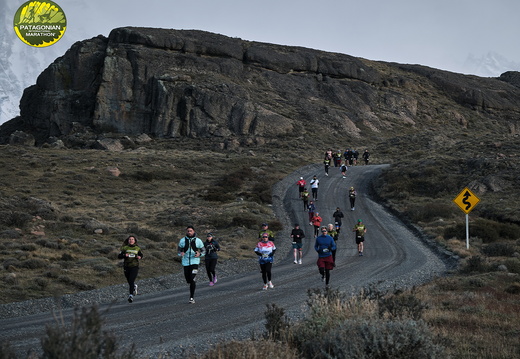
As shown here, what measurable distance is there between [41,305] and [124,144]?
57.8m

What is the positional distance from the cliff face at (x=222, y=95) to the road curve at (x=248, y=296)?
45.3m

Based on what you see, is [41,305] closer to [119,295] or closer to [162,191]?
[119,295]

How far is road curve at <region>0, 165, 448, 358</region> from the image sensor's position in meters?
9.73

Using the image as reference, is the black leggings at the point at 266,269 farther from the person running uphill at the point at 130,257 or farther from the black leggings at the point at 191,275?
the person running uphill at the point at 130,257

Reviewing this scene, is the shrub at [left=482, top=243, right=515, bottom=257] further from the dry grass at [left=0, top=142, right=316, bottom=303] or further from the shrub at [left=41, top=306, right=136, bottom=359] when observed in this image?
the shrub at [left=41, top=306, right=136, bottom=359]

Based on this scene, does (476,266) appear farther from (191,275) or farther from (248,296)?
(191,275)

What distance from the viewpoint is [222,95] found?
A: 7831 centimetres

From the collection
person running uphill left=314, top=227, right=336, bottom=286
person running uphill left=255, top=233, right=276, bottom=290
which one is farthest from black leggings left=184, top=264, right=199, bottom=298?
person running uphill left=314, top=227, right=336, bottom=286

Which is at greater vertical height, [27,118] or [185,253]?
[27,118]

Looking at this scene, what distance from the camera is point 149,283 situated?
17859mm

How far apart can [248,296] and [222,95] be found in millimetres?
65706

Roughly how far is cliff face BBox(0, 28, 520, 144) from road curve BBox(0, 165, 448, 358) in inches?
1782

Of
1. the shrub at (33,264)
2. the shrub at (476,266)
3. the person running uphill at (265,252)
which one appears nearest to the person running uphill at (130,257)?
the person running uphill at (265,252)

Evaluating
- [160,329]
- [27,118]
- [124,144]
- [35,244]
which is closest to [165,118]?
[124,144]
